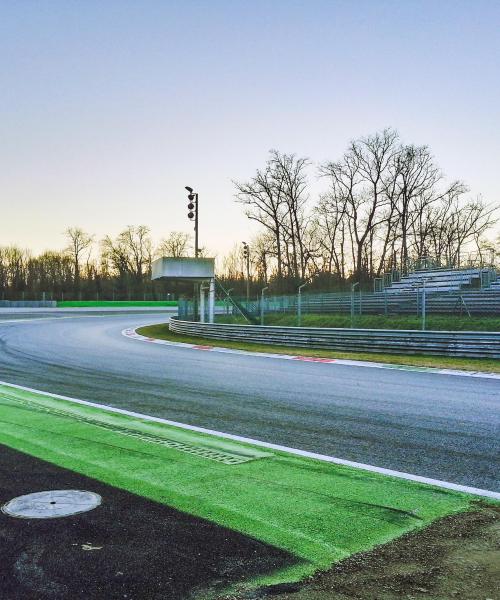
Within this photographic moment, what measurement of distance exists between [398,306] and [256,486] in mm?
22668

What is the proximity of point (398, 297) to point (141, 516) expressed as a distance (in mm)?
23589

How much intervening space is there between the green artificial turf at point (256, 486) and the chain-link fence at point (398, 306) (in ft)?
47.3

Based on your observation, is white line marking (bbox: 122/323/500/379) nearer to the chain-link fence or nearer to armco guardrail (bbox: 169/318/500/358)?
armco guardrail (bbox: 169/318/500/358)

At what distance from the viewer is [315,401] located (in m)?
9.78

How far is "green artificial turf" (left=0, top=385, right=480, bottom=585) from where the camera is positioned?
3.98m

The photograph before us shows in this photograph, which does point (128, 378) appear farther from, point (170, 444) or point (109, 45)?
point (109, 45)

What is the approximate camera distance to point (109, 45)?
728 inches

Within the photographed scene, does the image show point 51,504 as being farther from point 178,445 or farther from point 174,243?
point 174,243

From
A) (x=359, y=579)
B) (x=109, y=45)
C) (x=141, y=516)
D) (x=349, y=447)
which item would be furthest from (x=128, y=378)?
(x=109, y=45)

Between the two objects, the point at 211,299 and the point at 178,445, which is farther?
the point at 211,299

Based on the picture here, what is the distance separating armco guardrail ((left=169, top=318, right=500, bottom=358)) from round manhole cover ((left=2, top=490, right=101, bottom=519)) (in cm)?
1364

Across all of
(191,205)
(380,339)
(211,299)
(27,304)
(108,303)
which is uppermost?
(191,205)

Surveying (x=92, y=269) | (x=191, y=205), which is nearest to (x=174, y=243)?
(x=92, y=269)

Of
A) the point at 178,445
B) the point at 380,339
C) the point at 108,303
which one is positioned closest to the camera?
the point at 178,445
